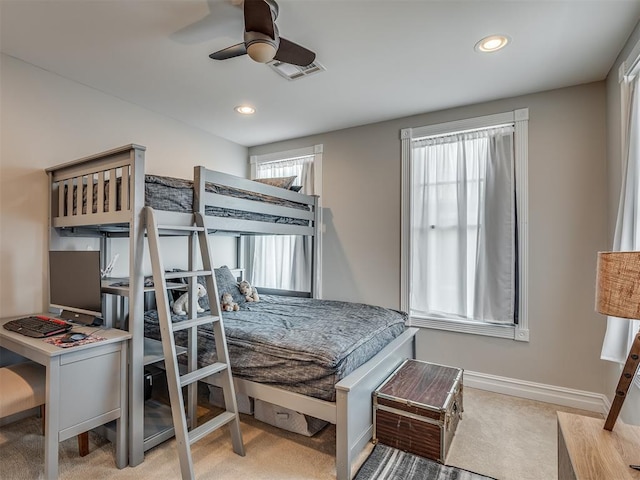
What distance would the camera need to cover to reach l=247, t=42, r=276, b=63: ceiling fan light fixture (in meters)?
1.69

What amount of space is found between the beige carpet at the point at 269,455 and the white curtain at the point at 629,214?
767mm

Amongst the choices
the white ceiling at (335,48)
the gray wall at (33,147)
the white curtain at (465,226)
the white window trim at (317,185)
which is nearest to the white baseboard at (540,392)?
the white curtain at (465,226)

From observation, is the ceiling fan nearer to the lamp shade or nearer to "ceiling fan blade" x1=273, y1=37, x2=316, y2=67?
"ceiling fan blade" x1=273, y1=37, x2=316, y2=67

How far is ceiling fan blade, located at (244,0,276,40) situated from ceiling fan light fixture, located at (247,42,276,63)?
6cm

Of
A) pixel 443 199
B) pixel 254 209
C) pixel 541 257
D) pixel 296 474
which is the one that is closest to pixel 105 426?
pixel 296 474

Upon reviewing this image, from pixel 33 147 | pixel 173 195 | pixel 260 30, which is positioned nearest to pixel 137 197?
pixel 173 195

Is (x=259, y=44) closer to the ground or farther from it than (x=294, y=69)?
closer to the ground

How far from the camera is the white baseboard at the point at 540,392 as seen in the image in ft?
8.79

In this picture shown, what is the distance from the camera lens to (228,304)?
3086 mm

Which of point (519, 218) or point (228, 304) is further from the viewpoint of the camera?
point (228, 304)

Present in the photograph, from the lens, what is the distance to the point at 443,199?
10.9 ft

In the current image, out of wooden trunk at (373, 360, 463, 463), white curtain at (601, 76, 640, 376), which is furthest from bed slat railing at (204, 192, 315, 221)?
white curtain at (601, 76, 640, 376)

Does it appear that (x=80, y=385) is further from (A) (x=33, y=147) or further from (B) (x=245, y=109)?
(B) (x=245, y=109)

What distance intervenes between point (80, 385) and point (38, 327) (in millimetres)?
538
